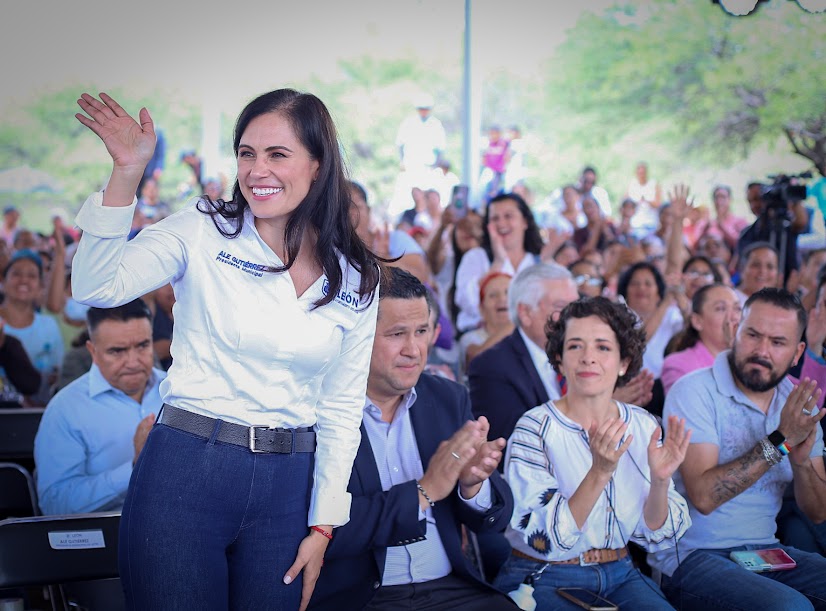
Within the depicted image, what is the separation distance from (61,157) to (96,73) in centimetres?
154

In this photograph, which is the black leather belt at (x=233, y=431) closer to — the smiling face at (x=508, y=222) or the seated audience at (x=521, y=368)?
the seated audience at (x=521, y=368)

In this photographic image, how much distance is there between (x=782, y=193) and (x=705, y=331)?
8.68 feet

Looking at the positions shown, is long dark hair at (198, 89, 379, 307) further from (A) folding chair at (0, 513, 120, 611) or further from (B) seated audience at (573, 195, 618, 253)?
(B) seated audience at (573, 195, 618, 253)

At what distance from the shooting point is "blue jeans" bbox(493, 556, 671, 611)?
2.34 metres

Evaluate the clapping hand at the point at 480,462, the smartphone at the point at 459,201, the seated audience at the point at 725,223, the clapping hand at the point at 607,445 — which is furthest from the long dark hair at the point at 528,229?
the seated audience at the point at 725,223

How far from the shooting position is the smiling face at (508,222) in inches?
200

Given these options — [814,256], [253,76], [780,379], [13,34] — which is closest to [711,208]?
[253,76]

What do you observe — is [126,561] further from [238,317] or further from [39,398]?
[39,398]

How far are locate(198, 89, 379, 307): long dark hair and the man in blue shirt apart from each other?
45.0 inches

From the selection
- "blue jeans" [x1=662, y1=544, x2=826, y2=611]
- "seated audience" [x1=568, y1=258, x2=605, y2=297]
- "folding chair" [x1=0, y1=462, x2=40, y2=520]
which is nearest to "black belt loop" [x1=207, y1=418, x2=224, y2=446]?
"folding chair" [x1=0, y1=462, x2=40, y2=520]

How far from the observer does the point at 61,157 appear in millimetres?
13094

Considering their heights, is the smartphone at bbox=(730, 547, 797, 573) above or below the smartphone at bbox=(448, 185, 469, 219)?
below

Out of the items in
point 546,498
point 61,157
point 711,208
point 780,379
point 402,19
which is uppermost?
point 402,19

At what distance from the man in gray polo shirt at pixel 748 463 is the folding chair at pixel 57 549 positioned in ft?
5.10
